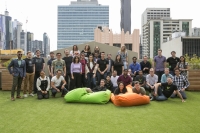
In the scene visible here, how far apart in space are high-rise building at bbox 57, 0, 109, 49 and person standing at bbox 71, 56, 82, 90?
426 feet

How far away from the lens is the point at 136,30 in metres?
37.9

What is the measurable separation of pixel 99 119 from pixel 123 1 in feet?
170

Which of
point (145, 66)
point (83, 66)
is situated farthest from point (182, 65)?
point (83, 66)

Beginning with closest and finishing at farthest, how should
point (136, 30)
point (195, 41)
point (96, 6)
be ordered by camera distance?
point (136, 30) < point (195, 41) < point (96, 6)

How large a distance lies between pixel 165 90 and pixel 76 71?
→ 317cm

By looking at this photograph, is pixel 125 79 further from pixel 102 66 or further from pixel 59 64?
pixel 59 64

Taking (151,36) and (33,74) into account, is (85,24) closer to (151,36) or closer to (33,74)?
(151,36)

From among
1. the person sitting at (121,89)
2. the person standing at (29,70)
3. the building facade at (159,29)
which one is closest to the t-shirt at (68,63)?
the person standing at (29,70)

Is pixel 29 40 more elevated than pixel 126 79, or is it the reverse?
pixel 29 40

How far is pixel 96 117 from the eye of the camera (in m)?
5.82

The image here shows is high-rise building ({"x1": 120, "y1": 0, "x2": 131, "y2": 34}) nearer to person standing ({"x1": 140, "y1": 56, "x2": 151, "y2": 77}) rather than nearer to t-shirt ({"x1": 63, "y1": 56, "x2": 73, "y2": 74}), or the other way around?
person standing ({"x1": 140, "y1": 56, "x2": 151, "y2": 77})

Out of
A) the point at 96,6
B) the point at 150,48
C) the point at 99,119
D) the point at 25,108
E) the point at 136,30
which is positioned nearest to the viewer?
the point at 99,119

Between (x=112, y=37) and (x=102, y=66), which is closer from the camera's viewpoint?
(x=102, y=66)

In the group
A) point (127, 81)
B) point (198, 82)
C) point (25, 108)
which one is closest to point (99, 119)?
point (25, 108)
